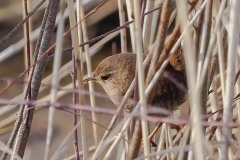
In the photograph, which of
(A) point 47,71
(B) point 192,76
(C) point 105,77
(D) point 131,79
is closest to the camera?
(B) point 192,76

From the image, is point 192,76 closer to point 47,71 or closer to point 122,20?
point 122,20

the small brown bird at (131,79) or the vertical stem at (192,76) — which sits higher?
the small brown bird at (131,79)

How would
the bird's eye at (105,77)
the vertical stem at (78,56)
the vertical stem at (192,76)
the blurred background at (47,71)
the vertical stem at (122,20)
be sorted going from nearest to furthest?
the vertical stem at (192,76) → the vertical stem at (78,56) → the vertical stem at (122,20) → the bird's eye at (105,77) → the blurred background at (47,71)

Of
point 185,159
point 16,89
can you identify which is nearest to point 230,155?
point 185,159

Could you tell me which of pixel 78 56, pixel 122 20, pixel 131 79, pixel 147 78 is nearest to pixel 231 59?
pixel 147 78

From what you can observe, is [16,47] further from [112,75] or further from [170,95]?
[170,95]

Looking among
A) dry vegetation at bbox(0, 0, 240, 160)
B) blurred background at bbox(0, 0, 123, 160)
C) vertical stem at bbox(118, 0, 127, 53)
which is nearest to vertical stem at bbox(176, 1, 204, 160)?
dry vegetation at bbox(0, 0, 240, 160)

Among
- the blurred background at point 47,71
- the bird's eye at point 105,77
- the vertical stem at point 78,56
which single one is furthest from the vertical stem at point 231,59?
the blurred background at point 47,71

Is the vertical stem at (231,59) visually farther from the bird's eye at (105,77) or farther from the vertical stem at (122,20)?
the bird's eye at (105,77)
